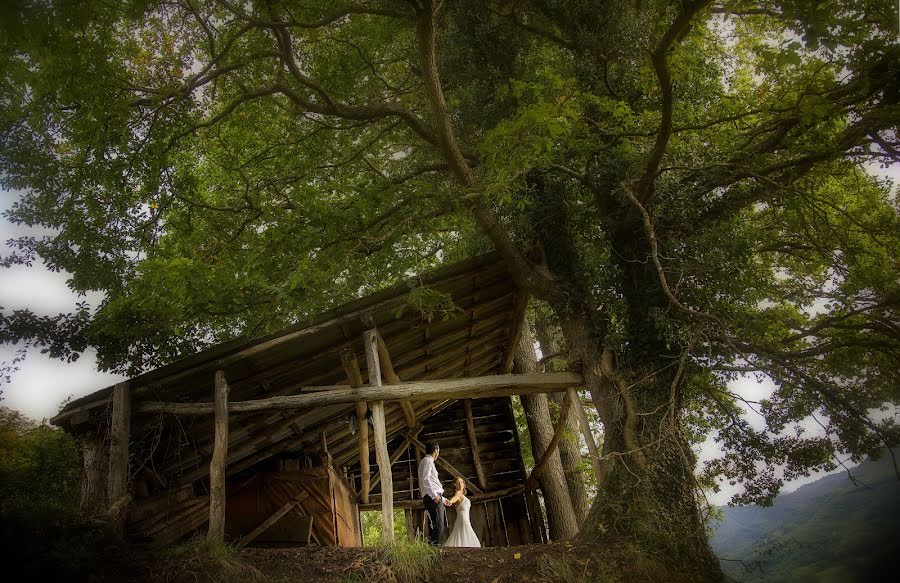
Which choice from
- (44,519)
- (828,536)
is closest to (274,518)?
(44,519)

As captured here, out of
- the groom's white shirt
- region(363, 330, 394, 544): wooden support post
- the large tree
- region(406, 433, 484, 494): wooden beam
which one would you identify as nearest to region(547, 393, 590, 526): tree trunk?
region(406, 433, 484, 494): wooden beam

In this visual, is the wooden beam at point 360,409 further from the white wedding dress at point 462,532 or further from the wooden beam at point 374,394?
the white wedding dress at point 462,532

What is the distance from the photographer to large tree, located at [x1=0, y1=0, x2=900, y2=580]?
5879mm

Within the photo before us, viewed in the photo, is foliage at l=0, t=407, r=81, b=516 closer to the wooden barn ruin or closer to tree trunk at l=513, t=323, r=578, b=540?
the wooden barn ruin

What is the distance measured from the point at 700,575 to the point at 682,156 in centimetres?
541

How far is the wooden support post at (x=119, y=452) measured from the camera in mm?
5750

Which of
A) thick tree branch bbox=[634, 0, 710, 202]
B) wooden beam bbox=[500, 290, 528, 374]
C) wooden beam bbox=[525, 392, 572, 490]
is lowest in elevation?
wooden beam bbox=[525, 392, 572, 490]

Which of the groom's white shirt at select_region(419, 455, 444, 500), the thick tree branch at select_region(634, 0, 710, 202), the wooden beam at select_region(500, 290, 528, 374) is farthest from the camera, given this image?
the wooden beam at select_region(500, 290, 528, 374)

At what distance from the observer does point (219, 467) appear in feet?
19.5

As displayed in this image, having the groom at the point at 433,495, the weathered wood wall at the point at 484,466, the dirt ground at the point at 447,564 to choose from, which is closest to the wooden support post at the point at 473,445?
the weathered wood wall at the point at 484,466

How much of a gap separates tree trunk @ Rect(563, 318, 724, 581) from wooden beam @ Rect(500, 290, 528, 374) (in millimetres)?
1997

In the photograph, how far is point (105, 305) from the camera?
7340 mm

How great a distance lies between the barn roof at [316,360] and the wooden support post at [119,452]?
153 mm

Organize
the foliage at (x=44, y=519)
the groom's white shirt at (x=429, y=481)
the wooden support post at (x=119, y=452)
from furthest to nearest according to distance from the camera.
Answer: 1. the groom's white shirt at (x=429, y=481)
2. the wooden support post at (x=119, y=452)
3. the foliage at (x=44, y=519)
